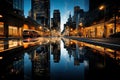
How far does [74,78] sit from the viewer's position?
24.0 ft

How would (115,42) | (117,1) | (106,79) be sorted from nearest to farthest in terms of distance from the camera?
1. (106,79)
2. (115,42)
3. (117,1)

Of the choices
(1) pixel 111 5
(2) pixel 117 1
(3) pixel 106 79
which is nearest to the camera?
(3) pixel 106 79

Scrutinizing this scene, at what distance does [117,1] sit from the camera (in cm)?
5741

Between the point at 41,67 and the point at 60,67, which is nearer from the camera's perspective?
the point at 41,67

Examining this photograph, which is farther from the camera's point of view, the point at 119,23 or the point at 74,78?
the point at 119,23

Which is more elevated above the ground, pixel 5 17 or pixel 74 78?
pixel 5 17

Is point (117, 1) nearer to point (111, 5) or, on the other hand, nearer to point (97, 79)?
point (111, 5)

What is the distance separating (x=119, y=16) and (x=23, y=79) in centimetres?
4686

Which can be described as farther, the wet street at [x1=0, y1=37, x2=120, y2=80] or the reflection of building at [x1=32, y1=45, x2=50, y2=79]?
the reflection of building at [x1=32, y1=45, x2=50, y2=79]

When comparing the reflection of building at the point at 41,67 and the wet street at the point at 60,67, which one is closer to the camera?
the wet street at the point at 60,67

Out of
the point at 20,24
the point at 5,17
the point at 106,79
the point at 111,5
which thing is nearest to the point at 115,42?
the point at 106,79

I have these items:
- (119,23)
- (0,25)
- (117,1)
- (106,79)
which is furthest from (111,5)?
(106,79)

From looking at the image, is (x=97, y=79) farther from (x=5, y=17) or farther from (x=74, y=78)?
(x=5, y=17)

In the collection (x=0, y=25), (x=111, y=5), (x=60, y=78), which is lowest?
(x=60, y=78)
